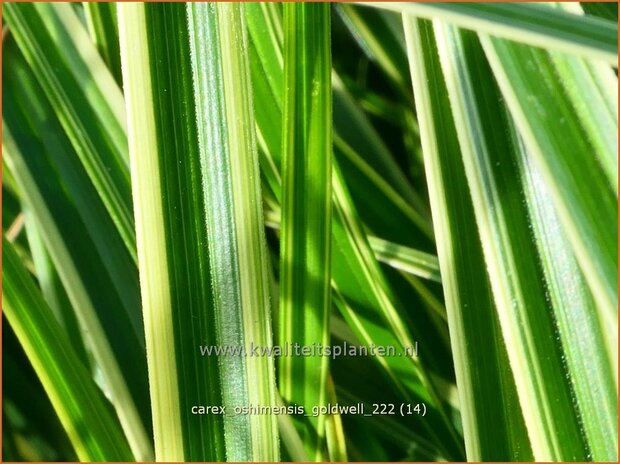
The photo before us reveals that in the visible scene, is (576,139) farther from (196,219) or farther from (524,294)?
(196,219)

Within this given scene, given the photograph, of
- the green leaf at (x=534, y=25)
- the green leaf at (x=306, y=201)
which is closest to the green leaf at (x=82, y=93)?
the green leaf at (x=306, y=201)

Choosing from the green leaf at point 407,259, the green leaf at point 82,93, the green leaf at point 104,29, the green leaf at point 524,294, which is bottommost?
the green leaf at point 524,294

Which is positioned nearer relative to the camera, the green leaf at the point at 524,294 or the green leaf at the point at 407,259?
the green leaf at the point at 524,294

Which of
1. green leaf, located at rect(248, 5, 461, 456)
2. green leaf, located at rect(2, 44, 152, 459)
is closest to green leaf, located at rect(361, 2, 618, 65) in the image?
green leaf, located at rect(248, 5, 461, 456)

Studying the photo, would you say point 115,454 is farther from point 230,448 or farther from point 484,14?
point 484,14

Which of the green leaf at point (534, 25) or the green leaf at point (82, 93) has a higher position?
the green leaf at point (82, 93)

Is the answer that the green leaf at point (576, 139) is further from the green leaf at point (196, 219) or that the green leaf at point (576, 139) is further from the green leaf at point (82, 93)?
the green leaf at point (82, 93)
